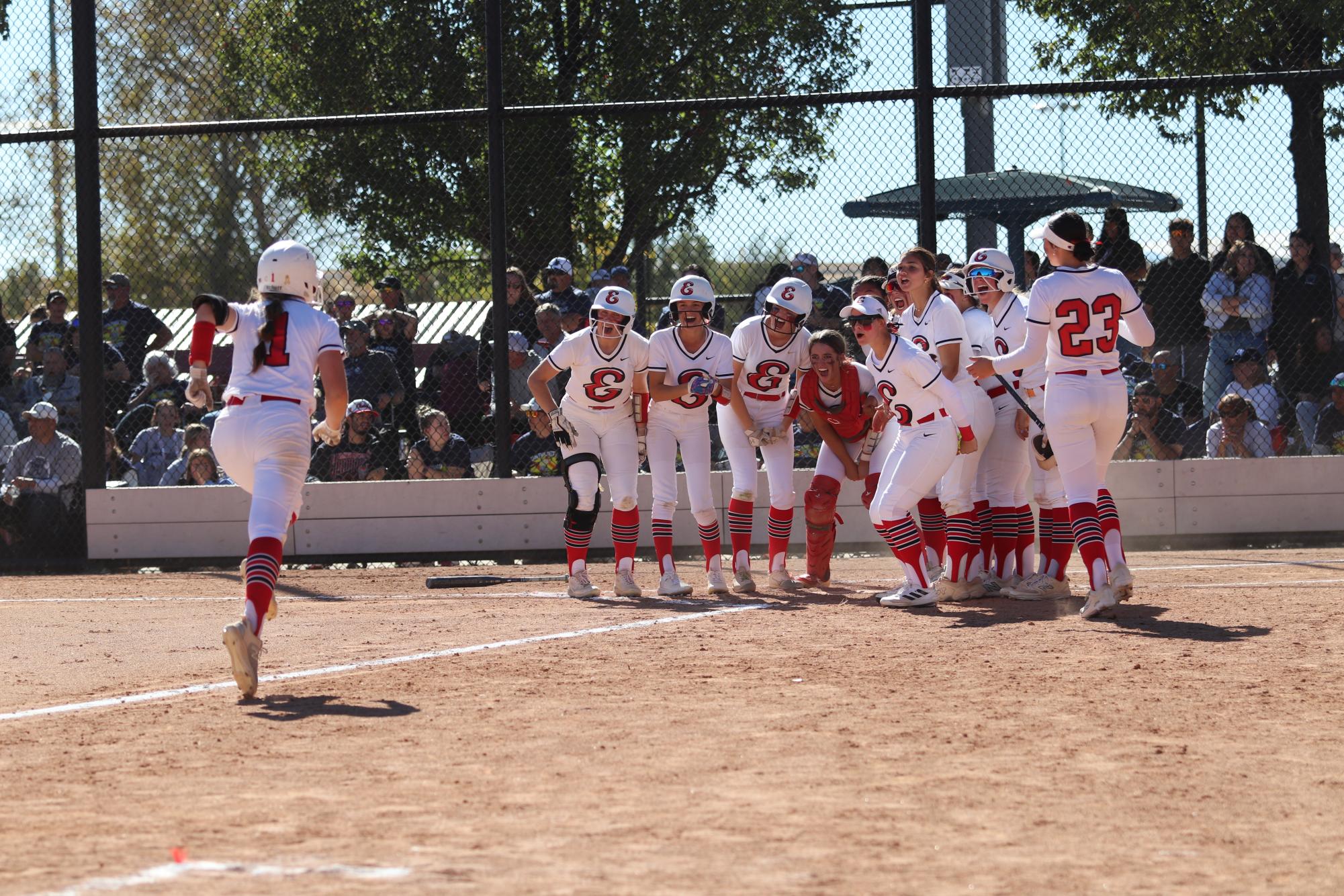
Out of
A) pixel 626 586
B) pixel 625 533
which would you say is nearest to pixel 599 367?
pixel 625 533

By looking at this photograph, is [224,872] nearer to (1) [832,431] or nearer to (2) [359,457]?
(1) [832,431]

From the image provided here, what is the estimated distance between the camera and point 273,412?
278 inches

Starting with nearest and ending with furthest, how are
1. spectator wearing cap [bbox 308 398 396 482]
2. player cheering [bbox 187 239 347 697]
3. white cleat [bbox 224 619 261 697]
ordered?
white cleat [bbox 224 619 261 697], player cheering [bbox 187 239 347 697], spectator wearing cap [bbox 308 398 396 482]

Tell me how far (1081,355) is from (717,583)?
300 cm

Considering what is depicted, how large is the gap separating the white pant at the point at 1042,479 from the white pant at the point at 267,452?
4.32 meters

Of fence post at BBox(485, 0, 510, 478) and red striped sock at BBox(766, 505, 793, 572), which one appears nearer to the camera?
red striped sock at BBox(766, 505, 793, 572)

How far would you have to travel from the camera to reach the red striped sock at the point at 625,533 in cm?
1025

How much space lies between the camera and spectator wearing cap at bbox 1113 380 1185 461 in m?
12.9

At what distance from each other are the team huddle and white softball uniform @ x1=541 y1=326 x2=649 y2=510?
0.01 meters

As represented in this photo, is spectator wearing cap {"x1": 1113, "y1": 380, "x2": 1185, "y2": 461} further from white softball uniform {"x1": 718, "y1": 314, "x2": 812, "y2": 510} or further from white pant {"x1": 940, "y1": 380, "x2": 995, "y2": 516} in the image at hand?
white pant {"x1": 940, "y1": 380, "x2": 995, "y2": 516}

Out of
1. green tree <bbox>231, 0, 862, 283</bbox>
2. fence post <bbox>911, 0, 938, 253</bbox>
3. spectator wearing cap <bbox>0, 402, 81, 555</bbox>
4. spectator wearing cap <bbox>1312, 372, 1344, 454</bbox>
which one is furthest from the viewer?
green tree <bbox>231, 0, 862, 283</bbox>

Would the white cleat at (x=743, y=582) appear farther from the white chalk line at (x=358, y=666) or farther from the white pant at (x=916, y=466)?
the white pant at (x=916, y=466)

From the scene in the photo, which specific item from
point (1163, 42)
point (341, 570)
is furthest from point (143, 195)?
point (1163, 42)

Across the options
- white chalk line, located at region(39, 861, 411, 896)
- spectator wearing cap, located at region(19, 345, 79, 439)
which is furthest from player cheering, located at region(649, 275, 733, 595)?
spectator wearing cap, located at region(19, 345, 79, 439)
